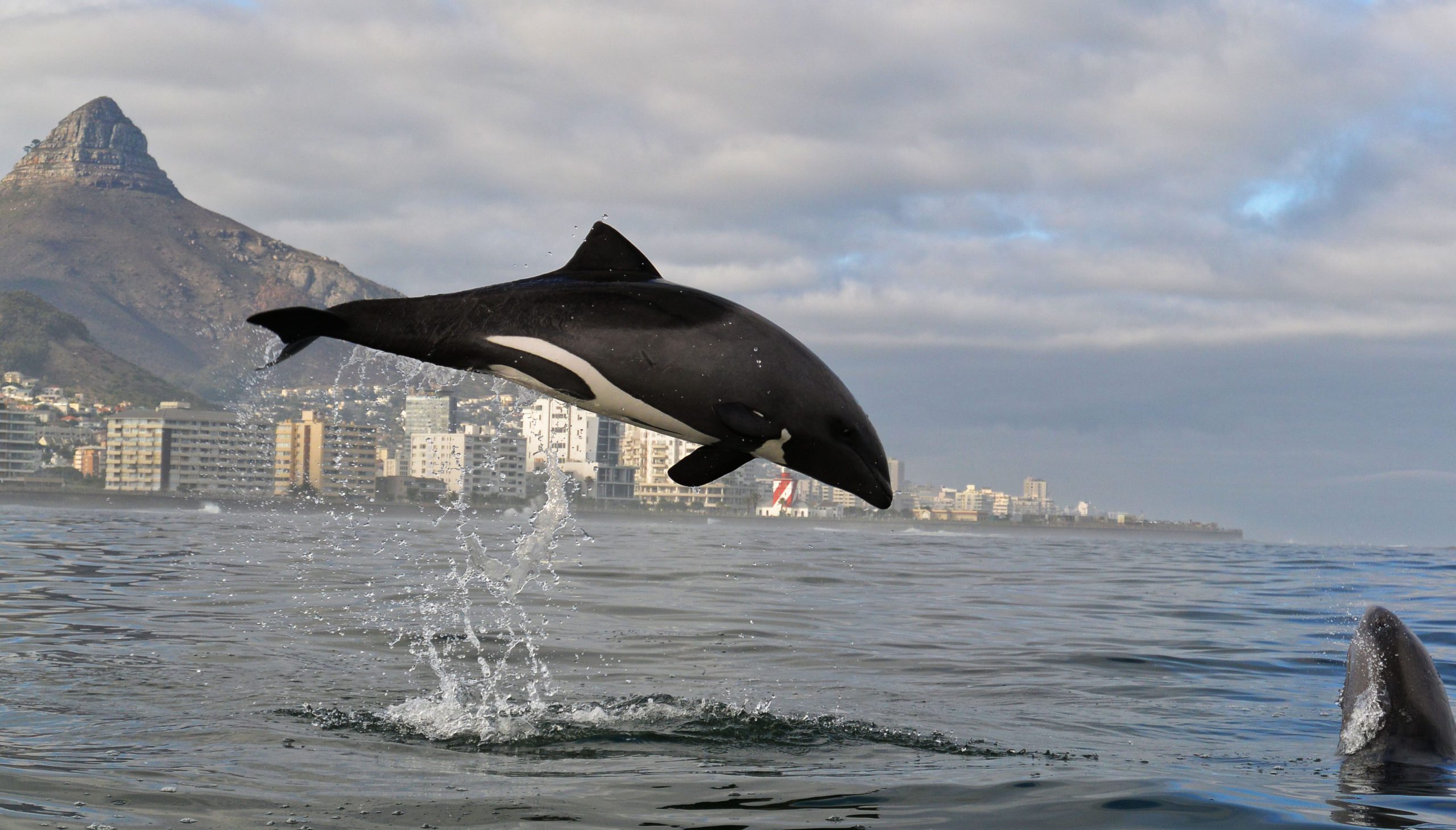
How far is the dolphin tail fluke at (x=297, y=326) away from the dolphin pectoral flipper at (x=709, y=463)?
1.82m

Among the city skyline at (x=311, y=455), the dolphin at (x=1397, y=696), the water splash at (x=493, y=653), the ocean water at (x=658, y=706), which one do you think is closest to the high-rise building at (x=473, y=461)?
the city skyline at (x=311, y=455)

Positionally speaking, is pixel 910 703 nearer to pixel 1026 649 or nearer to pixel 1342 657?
pixel 1026 649

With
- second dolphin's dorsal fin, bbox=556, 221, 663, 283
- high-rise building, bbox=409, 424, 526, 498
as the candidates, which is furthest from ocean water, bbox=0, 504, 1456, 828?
high-rise building, bbox=409, 424, 526, 498

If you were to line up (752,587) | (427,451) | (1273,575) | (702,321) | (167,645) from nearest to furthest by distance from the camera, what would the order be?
(702,321) < (167,645) < (752,587) < (1273,575) < (427,451)

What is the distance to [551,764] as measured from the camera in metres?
7.90

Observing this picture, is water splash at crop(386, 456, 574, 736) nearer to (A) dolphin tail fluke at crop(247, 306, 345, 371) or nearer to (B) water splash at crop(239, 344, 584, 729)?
(B) water splash at crop(239, 344, 584, 729)

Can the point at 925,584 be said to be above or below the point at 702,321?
below

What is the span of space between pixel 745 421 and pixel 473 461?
486 ft

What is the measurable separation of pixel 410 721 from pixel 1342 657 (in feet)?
41.5

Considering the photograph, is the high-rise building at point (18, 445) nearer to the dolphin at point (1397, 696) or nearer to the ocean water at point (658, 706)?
the ocean water at point (658, 706)

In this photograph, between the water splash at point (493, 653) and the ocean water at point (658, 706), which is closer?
the ocean water at point (658, 706)

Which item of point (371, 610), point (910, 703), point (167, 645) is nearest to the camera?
point (910, 703)

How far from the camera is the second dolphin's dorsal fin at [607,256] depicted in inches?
255

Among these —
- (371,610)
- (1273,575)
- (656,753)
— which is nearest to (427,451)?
(1273,575)
